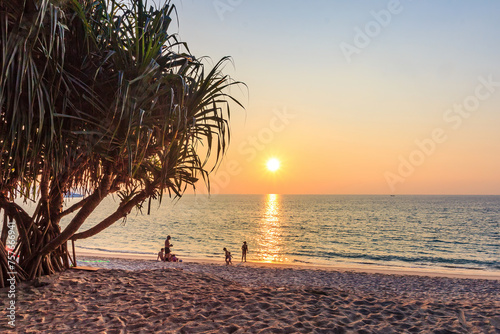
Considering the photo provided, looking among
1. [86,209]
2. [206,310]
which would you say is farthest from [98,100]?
[206,310]

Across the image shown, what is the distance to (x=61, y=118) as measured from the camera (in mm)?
4039

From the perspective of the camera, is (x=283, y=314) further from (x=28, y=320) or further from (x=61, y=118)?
(x=61, y=118)

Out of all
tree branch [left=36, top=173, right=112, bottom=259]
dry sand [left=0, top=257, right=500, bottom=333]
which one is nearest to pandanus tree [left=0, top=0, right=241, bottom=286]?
tree branch [left=36, top=173, right=112, bottom=259]

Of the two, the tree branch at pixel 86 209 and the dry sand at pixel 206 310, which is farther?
the tree branch at pixel 86 209

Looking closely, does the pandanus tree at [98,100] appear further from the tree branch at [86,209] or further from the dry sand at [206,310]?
the dry sand at [206,310]

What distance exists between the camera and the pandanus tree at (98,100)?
11.5ft

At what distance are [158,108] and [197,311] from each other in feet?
8.48

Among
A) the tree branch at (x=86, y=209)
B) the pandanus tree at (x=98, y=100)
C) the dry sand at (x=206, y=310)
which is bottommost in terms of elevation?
the dry sand at (x=206, y=310)

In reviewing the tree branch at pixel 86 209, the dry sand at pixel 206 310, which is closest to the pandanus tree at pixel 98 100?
the tree branch at pixel 86 209

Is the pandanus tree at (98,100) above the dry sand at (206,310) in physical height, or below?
above

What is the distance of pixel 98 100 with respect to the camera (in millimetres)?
4059

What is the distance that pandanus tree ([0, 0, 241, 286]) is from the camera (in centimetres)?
349

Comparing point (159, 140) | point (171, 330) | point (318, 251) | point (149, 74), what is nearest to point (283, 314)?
point (171, 330)

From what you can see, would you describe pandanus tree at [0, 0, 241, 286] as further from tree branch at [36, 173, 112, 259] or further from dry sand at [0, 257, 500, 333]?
dry sand at [0, 257, 500, 333]
